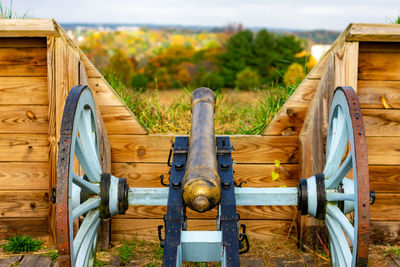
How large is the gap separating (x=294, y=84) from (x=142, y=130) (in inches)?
49.8

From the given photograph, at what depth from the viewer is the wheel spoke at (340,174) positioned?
6.75ft

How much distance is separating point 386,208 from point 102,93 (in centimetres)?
207

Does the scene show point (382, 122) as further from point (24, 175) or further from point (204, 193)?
point (24, 175)

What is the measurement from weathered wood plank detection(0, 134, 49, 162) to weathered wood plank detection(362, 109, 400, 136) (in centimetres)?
211

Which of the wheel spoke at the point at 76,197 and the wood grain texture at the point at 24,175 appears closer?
the wheel spoke at the point at 76,197

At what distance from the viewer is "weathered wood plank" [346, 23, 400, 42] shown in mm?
2740

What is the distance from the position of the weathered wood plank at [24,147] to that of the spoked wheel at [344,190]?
1764 millimetres

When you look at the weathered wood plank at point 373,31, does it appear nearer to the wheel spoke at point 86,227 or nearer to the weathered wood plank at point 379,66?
the weathered wood plank at point 379,66

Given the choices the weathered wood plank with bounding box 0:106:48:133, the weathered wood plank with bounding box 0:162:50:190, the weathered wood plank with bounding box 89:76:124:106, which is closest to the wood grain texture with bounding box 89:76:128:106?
the weathered wood plank with bounding box 89:76:124:106

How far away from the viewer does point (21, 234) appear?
3201 mm

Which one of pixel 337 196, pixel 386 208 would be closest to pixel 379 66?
pixel 386 208

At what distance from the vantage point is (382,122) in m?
3.05

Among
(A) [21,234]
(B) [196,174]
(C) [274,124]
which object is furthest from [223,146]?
(A) [21,234]

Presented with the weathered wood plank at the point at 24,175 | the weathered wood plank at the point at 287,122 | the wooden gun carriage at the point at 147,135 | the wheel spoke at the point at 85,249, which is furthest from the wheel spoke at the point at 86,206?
the weathered wood plank at the point at 287,122
